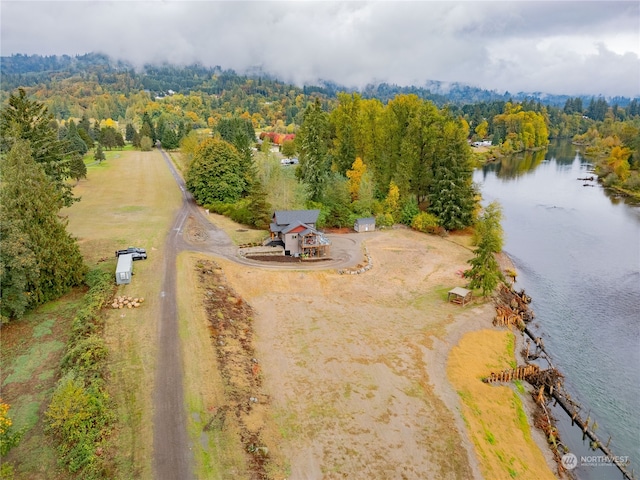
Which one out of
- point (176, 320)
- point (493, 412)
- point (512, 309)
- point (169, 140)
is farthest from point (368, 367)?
point (169, 140)

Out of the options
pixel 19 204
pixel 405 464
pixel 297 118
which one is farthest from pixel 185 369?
pixel 297 118

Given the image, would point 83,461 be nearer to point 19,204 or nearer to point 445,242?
point 19,204

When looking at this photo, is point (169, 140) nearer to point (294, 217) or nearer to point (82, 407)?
point (294, 217)

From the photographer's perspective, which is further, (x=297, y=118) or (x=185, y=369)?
(x=297, y=118)

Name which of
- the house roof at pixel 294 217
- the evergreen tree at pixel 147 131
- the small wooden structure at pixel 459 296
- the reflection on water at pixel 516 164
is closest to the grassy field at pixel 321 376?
the small wooden structure at pixel 459 296

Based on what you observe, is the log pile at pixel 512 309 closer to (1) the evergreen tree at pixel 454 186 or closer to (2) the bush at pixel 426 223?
(2) the bush at pixel 426 223

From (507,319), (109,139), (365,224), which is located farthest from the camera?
(109,139)
